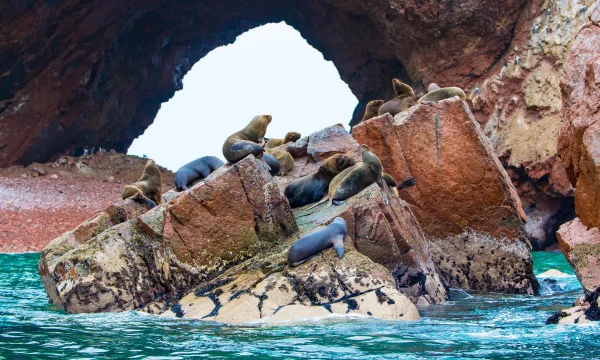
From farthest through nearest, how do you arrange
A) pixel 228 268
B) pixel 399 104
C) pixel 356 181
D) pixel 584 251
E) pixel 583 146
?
pixel 399 104 < pixel 356 181 < pixel 228 268 < pixel 583 146 < pixel 584 251

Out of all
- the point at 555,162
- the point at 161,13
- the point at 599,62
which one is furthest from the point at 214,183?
the point at 161,13

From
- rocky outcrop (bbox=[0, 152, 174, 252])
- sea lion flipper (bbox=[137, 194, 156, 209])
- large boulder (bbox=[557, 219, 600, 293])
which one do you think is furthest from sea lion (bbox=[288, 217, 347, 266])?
rocky outcrop (bbox=[0, 152, 174, 252])

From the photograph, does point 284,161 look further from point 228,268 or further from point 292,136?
point 228,268

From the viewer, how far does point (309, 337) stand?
5.12 metres

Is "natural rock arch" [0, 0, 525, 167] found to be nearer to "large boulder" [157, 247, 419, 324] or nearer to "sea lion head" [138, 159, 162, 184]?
"sea lion head" [138, 159, 162, 184]

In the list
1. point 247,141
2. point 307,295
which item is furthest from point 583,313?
point 247,141

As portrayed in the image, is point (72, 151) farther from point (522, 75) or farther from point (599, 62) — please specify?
point (599, 62)

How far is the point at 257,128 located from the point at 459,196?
2.90 metres

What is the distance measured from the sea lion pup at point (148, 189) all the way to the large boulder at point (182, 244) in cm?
201

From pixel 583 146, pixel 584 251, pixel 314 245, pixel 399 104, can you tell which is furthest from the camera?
pixel 399 104

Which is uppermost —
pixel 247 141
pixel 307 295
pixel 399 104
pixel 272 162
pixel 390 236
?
pixel 399 104

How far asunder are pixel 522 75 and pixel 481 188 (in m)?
12.8

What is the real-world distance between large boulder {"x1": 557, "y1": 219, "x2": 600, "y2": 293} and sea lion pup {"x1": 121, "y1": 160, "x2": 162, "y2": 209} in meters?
5.61

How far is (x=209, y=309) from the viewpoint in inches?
253
